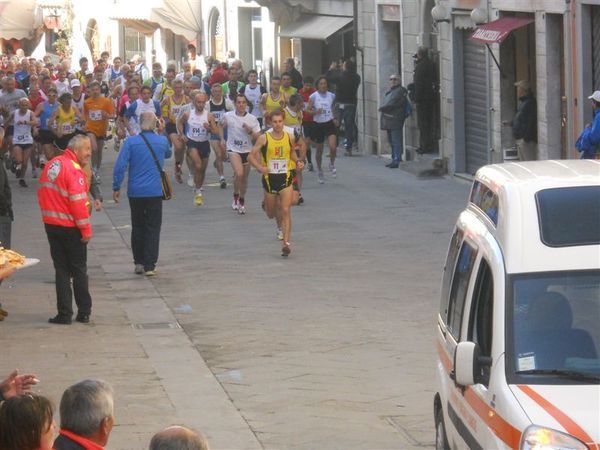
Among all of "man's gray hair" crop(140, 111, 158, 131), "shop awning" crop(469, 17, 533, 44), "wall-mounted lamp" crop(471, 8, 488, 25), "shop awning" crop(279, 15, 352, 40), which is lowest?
"man's gray hair" crop(140, 111, 158, 131)

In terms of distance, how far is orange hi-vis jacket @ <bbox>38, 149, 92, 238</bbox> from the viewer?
12773mm

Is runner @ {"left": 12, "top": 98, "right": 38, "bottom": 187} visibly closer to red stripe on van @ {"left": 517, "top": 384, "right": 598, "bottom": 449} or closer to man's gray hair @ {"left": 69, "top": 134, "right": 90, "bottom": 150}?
man's gray hair @ {"left": 69, "top": 134, "right": 90, "bottom": 150}

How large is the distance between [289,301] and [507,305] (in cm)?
765

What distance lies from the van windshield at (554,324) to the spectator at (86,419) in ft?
5.49

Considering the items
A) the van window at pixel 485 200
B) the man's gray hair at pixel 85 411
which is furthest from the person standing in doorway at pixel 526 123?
the man's gray hair at pixel 85 411

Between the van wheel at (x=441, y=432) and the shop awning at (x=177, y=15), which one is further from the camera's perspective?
the shop awning at (x=177, y=15)

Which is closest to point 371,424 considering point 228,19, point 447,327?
point 447,327

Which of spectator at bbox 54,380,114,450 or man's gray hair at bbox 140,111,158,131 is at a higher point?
man's gray hair at bbox 140,111,158,131

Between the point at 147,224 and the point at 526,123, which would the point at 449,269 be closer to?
the point at 147,224

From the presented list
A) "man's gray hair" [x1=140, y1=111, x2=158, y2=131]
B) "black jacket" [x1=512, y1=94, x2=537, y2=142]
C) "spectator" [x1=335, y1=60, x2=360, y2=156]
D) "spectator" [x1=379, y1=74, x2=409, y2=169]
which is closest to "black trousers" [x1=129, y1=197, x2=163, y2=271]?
"man's gray hair" [x1=140, y1=111, x2=158, y2=131]

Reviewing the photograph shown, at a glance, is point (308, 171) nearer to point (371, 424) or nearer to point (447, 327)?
point (371, 424)

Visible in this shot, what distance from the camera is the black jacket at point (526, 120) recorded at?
21594 mm

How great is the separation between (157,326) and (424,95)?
1430 centimetres

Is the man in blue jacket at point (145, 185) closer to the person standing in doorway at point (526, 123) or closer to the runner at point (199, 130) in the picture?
the runner at point (199, 130)
